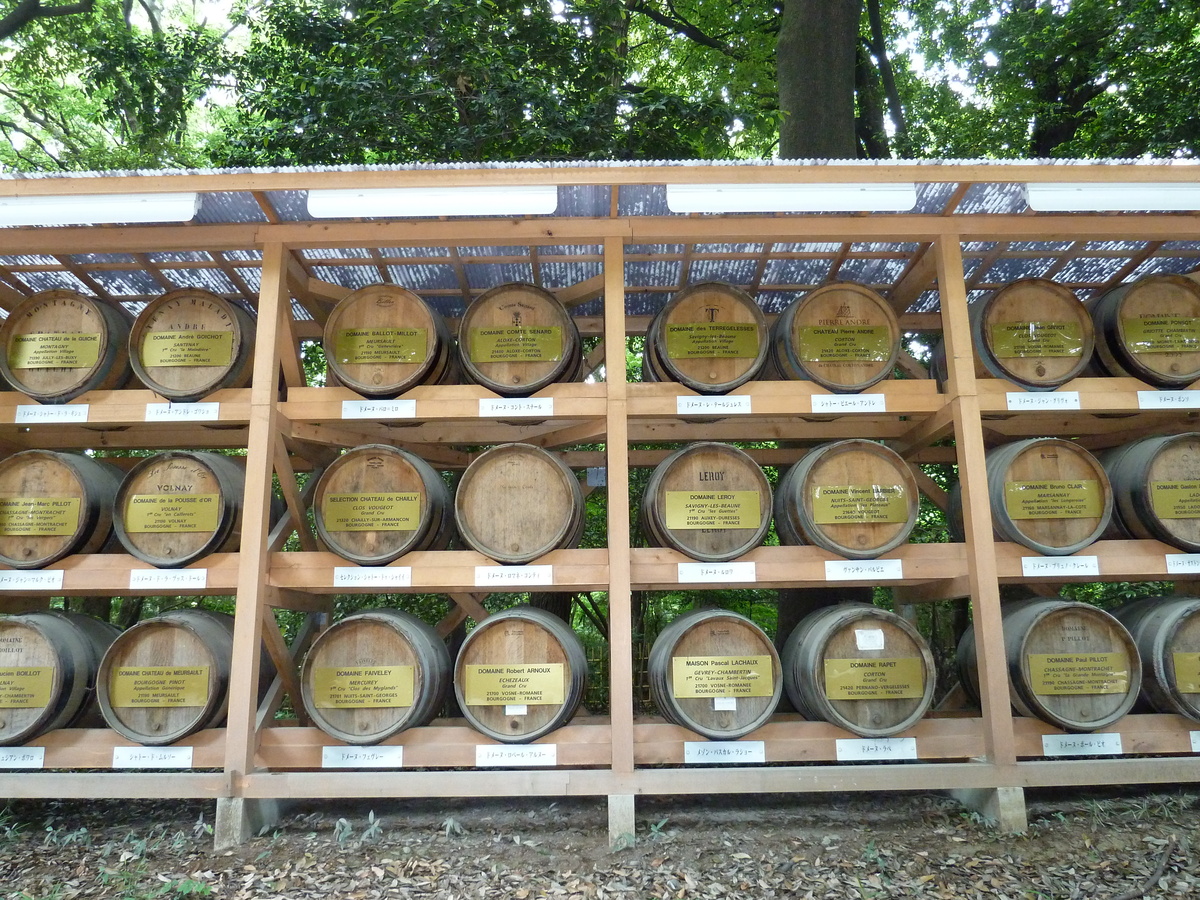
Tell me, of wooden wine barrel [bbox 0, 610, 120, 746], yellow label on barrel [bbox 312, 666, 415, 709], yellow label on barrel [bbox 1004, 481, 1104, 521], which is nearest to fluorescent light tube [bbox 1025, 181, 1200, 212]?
yellow label on barrel [bbox 1004, 481, 1104, 521]

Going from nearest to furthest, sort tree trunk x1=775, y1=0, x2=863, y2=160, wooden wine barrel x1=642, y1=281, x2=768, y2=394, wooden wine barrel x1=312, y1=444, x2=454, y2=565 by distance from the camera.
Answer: wooden wine barrel x1=312, y1=444, x2=454, y2=565 < wooden wine barrel x1=642, y1=281, x2=768, y2=394 < tree trunk x1=775, y1=0, x2=863, y2=160

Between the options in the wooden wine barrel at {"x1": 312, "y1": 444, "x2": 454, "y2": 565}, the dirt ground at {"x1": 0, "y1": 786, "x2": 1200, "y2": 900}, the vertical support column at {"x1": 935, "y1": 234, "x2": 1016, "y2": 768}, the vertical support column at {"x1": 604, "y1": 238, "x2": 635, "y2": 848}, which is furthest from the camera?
→ the wooden wine barrel at {"x1": 312, "y1": 444, "x2": 454, "y2": 565}

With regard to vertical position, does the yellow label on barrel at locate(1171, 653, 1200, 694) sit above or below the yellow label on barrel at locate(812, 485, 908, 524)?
below

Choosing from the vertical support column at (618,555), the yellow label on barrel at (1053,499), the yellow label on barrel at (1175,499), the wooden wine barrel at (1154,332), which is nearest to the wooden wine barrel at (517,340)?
the vertical support column at (618,555)

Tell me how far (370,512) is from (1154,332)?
4.25 meters

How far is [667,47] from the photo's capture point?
10609 millimetres

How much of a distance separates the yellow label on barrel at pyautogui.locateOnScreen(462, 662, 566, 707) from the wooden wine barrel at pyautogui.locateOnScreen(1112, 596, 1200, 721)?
115 inches

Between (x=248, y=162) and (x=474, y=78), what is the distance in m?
2.16

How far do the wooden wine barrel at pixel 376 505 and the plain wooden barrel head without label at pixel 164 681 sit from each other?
31.0 inches

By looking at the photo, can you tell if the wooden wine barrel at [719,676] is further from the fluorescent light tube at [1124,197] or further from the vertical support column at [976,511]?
the fluorescent light tube at [1124,197]

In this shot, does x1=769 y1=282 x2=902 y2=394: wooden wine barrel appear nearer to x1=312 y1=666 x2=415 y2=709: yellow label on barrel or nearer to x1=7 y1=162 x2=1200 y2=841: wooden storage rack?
x1=7 y1=162 x2=1200 y2=841: wooden storage rack

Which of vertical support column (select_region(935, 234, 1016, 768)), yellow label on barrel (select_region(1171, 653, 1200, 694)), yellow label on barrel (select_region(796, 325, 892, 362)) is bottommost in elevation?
yellow label on barrel (select_region(1171, 653, 1200, 694))

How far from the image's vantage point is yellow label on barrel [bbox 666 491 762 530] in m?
3.97

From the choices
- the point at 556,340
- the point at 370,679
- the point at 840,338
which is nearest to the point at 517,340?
the point at 556,340
